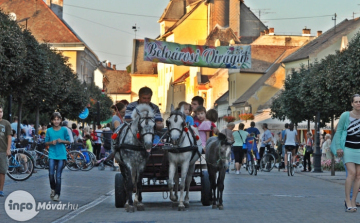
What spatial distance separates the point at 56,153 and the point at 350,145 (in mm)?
5557

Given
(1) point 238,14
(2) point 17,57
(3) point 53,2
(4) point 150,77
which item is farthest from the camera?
(4) point 150,77

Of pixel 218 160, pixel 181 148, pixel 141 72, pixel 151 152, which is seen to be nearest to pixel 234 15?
pixel 141 72

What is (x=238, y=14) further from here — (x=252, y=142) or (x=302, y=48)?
(x=252, y=142)

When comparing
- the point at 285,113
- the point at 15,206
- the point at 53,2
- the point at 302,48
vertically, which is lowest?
the point at 15,206

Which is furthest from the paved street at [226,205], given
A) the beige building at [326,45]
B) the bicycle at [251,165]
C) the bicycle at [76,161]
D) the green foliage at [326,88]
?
the beige building at [326,45]

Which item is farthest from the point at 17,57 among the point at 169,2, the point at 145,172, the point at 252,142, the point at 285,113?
the point at 169,2

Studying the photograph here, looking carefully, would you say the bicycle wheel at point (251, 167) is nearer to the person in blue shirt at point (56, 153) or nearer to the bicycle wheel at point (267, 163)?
the bicycle wheel at point (267, 163)

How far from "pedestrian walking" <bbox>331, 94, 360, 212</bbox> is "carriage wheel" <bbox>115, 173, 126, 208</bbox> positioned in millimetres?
3638

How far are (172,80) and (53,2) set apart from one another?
30575mm

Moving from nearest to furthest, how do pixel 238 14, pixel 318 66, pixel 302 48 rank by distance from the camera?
pixel 318 66 → pixel 302 48 → pixel 238 14

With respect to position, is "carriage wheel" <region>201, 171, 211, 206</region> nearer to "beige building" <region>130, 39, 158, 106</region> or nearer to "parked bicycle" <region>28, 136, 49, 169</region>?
"parked bicycle" <region>28, 136, 49, 169</region>

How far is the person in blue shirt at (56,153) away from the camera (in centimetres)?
Answer: 1578

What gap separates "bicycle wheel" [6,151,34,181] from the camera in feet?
76.9

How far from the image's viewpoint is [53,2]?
9238 centimetres
